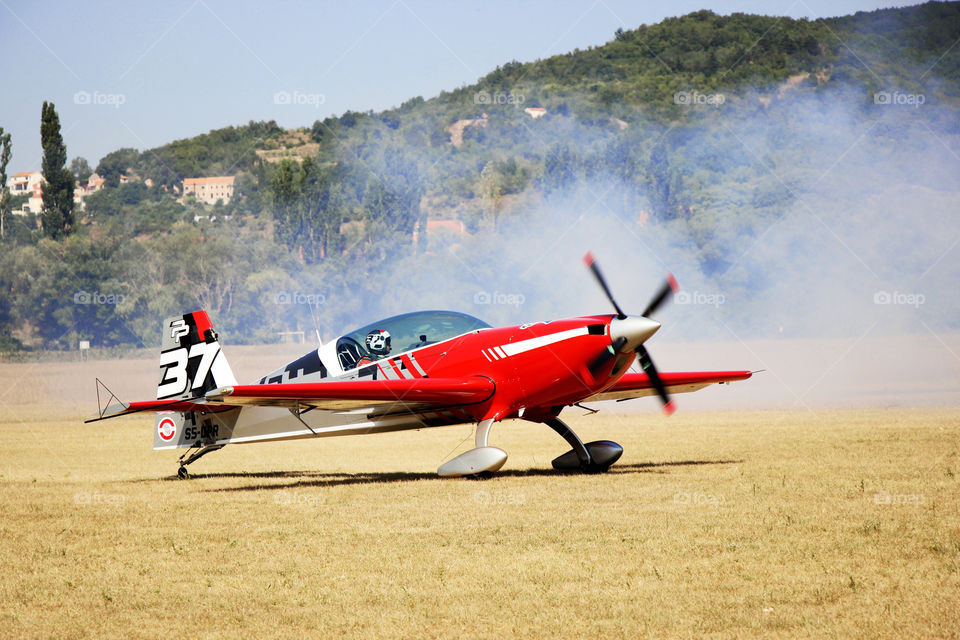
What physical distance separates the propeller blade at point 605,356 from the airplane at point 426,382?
0.02m

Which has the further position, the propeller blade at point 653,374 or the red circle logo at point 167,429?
the red circle logo at point 167,429

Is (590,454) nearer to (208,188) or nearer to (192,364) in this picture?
(192,364)

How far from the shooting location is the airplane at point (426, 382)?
14.0 meters

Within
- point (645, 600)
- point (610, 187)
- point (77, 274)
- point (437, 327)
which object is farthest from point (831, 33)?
point (645, 600)

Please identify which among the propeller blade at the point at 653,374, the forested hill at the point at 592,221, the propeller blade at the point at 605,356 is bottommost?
the propeller blade at the point at 653,374

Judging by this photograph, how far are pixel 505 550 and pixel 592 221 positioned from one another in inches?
2518

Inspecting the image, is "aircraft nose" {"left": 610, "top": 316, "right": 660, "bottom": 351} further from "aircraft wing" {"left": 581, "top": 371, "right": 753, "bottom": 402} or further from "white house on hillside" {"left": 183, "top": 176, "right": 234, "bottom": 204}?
"white house on hillside" {"left": 183, "top": 176, "right": 234, "bottom": 204}

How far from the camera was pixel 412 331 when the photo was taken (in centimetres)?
1557

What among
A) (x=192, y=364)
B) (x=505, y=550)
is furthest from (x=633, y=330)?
(x=192, y=364)

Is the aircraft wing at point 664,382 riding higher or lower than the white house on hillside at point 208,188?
lower

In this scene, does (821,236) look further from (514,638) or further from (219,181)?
(219,181)

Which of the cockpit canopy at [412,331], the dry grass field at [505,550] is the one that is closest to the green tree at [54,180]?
the dry grass field at [505,550]

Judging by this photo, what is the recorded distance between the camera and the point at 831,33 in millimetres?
119125

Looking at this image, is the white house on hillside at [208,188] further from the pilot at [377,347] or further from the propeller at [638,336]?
the propeller at [638,336]
